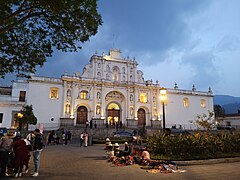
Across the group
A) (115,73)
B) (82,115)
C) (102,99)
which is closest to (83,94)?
(102,99)

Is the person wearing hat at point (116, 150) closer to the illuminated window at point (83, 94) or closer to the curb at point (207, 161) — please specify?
the curb at point (207, 161)

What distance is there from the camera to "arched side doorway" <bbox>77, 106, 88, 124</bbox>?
32938mm

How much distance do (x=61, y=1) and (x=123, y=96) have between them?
2935 cm

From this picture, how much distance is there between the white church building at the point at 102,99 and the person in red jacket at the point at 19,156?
23851 mm

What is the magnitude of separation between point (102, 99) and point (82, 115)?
4.53 m

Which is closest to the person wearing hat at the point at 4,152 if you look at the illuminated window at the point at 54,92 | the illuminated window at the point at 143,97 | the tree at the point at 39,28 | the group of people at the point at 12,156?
the group of people at the point at 12,156

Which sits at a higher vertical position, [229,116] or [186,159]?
[229,116]

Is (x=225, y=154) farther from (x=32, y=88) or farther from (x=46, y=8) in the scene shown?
(x=32, y=88)

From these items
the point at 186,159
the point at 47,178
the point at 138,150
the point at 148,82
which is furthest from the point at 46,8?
the point at 148,82

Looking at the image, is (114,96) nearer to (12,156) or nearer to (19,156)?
(12,156)

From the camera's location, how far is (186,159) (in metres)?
9.78

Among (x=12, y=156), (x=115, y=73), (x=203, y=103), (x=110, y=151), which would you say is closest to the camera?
(x=12, y=156)

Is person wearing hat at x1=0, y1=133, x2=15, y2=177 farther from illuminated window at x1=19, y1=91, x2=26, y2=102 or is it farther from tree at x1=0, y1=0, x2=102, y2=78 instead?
illuminated window at x1=19, y1=91, x2=26, y2=102

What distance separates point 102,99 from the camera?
112 feet
